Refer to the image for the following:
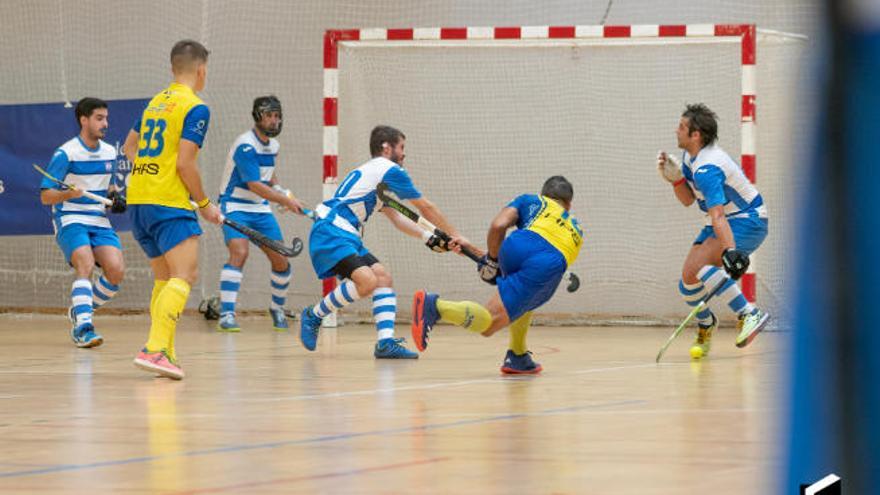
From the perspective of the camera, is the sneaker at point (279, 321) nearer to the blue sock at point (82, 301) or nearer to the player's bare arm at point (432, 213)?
the blue sock at point (82, 301)

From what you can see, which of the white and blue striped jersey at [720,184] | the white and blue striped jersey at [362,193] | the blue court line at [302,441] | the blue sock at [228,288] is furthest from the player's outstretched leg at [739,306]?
the blue sock at [228,288]

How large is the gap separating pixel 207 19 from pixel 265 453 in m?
9.69

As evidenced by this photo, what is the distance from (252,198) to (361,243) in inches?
117

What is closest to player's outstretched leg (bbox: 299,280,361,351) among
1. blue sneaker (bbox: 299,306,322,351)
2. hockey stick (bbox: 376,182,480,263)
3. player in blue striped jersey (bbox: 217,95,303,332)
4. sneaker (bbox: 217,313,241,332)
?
blue sneaker (bbox: 299,306,322,351)

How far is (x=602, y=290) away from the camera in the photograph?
11711mm

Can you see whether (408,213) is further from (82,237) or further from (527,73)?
(527,73)

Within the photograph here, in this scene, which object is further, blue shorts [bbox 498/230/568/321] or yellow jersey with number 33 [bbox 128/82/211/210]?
blue shorts [bbox 498/230/568/321]

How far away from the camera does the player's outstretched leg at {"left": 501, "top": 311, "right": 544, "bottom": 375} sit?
6773mm

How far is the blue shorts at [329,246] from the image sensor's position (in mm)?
7992

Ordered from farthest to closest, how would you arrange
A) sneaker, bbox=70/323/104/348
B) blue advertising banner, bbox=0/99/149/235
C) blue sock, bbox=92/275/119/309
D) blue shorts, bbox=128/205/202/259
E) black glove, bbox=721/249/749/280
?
blue advertising banner, bbox=0/99/149/235, blue sock, bbox=92/275/119/309, sneaker, bbox=70/323/104/348, black glove, bbox=721/249/749/280, blue shorts, bbox=128/205/202/259

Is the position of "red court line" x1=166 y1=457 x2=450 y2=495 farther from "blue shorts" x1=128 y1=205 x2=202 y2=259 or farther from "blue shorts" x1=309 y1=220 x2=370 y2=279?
"blue shorts" x1=309 y1=220 x2=370 y2=279

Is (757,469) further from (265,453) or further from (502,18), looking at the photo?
(502,18)

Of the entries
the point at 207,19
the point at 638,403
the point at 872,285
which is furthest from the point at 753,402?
the point at 207,19

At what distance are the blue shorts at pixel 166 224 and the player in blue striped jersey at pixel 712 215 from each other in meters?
3.01
